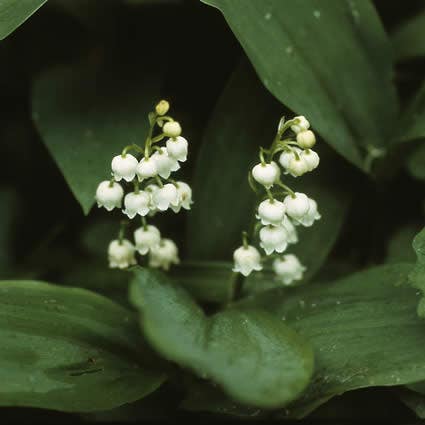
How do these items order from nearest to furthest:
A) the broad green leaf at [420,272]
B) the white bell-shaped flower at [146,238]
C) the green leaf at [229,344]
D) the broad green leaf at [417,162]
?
the green leaf at [229,344]
the broad green leaf at [420,272]
the white bell-shaped flower at [146,238]
the broad green leaf at [417,162]

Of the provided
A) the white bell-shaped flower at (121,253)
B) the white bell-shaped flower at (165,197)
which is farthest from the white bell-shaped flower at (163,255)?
the white bell-shaped flower at (165,197)

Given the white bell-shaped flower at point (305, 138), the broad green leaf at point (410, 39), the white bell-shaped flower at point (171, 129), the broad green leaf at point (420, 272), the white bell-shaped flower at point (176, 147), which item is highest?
the white bell-shaped flower at point (171, 129)

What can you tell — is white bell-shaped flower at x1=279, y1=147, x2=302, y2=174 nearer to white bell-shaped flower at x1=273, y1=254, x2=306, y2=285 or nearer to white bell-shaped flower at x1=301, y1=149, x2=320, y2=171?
white bell-shaped flower at x1=301, y1=149, x2=320, y2=171

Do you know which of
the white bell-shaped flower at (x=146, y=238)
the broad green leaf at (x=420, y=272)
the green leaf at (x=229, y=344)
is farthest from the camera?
the white bell-shaped flower at (x=146, y=238)

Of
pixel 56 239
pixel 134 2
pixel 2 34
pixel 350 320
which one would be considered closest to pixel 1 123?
pixel 56 239

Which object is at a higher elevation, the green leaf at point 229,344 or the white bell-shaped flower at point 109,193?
the white bell-shaped flower at point 109,193

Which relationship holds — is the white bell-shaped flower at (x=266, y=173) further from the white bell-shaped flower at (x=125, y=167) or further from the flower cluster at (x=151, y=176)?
the white bell-shaped flower at (x=125, y=167)
